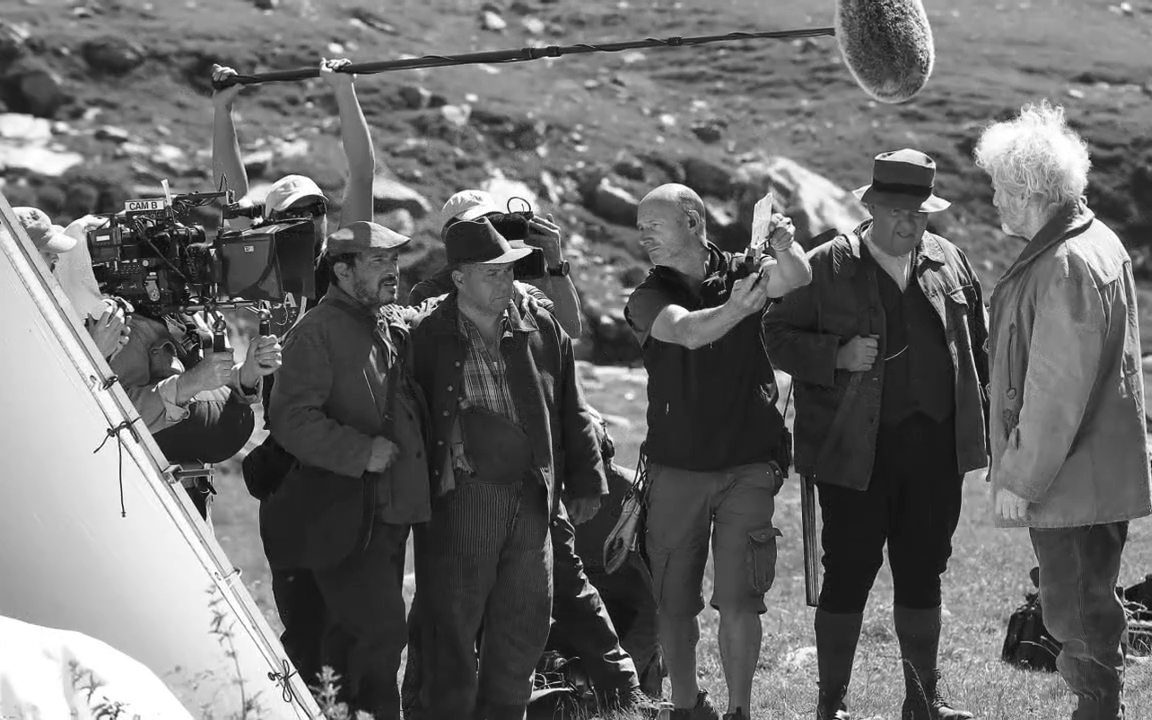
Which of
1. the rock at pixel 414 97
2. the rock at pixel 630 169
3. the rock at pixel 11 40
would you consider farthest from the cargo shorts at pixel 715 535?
the rock at pixel 11 40

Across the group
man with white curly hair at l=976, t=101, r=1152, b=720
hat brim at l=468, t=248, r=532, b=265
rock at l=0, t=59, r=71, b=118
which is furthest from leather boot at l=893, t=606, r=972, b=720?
rock at l=0, t=59, r=71, b=118

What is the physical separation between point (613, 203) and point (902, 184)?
25.8m

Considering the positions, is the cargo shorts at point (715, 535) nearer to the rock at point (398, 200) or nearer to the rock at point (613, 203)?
the rock at point (398, 200)

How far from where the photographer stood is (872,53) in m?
A: 6.75

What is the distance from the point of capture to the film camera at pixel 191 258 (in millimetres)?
6418

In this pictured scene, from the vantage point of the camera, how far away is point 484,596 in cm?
686

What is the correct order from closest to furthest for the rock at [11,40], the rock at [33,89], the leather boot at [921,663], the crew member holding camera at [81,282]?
the crew member holding camera at [81,282] < the leather boot at [921,663] < the rock at [33,89] < the rock at [11,40]

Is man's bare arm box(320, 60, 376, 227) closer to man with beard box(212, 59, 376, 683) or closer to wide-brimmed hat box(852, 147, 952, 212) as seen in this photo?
man with beard box(212, 59, 376, 683)

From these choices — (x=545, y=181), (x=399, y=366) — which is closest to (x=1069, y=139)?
(x=399, y=366)

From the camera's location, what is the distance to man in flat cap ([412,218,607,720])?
22.4 feet

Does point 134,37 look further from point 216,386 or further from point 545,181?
point 216,386

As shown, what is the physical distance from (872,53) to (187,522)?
3361mm

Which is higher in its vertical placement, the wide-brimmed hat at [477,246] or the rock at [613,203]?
the wide-brimmed hat at [477,246]

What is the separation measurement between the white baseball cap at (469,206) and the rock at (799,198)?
18.6 meters
